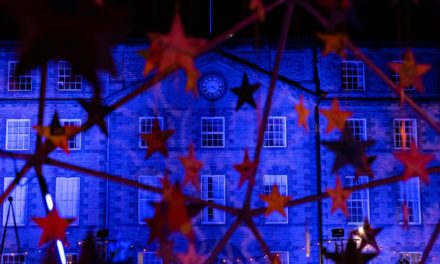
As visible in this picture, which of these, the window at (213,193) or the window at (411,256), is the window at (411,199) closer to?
the window at (411,256)

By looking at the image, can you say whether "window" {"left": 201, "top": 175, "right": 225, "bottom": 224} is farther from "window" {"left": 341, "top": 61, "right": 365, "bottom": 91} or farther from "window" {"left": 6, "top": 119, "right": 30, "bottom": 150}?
"window" {"left": 6, "top": 119, "right": 30, "bottom": 150}

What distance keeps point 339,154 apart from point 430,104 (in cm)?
1748

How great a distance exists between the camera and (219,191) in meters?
21.4

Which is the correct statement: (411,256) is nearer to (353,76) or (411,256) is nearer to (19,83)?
(353,76)

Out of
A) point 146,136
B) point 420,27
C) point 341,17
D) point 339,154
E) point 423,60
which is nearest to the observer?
point 341,17

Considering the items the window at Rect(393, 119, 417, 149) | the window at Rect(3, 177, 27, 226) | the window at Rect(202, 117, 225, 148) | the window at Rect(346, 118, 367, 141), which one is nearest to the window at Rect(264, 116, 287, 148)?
the window at Rect(202, 117, 225, 148)

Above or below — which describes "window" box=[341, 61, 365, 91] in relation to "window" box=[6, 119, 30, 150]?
above

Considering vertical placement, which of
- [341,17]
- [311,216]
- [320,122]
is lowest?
[311,216]

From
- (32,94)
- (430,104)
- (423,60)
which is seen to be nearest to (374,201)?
(430,104)

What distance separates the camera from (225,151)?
70.0ft

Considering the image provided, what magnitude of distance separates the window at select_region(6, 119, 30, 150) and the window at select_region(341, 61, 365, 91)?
11.0 m

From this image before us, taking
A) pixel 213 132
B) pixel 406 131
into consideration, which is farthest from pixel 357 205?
pixel 213 132

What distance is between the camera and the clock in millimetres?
21719

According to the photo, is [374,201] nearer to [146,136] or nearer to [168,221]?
[146,136]
